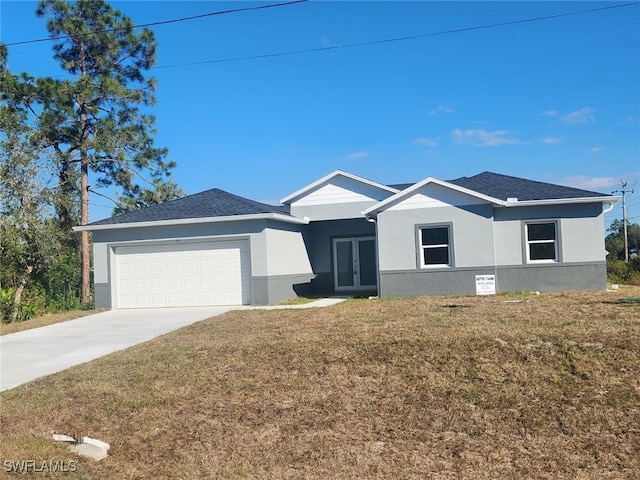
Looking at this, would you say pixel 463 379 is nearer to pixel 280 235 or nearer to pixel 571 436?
pixel 571 436

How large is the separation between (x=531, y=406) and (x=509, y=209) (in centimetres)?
1207

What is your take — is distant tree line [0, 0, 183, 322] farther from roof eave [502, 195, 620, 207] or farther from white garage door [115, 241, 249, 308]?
roof eave [502, 195, 620, 207]

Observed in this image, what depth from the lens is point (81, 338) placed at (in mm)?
13062

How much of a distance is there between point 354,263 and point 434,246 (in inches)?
202

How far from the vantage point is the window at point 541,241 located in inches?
704

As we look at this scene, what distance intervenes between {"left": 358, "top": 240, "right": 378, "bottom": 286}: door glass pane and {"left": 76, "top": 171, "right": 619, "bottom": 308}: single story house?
3.78 meters

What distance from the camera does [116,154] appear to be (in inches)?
1106

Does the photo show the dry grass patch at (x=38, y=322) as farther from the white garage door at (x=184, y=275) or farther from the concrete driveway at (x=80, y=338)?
the white garage door at (x=184, y=275)

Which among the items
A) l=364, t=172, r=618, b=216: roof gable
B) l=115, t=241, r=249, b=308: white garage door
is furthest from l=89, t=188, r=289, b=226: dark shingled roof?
l=364, t=172, r=618, b=216: roof gable

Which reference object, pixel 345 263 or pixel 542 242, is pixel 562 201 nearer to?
pixel 542 242

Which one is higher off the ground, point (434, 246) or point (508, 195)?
point (508, 195)

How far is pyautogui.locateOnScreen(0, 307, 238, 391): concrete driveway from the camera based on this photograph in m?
10.1

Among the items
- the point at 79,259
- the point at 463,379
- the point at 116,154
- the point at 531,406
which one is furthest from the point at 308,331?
the point at 116,154
